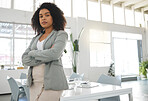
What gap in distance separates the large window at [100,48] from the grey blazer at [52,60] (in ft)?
22.7

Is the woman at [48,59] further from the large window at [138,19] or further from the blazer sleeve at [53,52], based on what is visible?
the large window at [138,19]

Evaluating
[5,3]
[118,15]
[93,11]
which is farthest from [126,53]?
[5,3]

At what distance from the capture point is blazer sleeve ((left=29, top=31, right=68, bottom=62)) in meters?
1.10

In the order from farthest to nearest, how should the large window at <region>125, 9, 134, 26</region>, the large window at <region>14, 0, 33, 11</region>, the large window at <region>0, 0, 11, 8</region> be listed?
1. the large window at <region>125, 9, 134, 26</region>
2. the large window at <region>14, 0, 33, 11</region>
3. the large window at <region>0, 0, 11, 8</region>

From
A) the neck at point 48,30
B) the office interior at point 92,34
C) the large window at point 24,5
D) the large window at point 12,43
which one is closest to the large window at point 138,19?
the office interior at point 92,34

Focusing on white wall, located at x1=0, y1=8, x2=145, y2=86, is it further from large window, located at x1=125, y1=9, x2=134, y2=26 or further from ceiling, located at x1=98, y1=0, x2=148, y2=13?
ceiling, located at x1=98, y1=0, x2=148, y2=13

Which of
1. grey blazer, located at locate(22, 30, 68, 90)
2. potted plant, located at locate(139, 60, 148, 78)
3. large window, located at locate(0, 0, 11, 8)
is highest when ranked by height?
large window, located at locate(0, 0, 11, 8)

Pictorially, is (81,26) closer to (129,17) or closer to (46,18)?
(129,17)

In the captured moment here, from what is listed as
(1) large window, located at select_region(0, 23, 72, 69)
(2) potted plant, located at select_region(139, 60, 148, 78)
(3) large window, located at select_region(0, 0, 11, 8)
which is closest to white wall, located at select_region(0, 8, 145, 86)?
(1) large window, located at select_region(0, 23, 72, 69)

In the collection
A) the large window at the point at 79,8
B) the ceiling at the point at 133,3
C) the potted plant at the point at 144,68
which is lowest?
the potted plant at the point at 144,68

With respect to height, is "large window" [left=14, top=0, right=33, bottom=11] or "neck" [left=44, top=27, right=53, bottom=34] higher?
"large window" [left=14, top=0, right=33, bottom=11]

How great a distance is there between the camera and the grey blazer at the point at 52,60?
109 centimetres

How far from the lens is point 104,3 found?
29.3 feet

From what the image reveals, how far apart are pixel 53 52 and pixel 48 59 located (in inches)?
2.4
